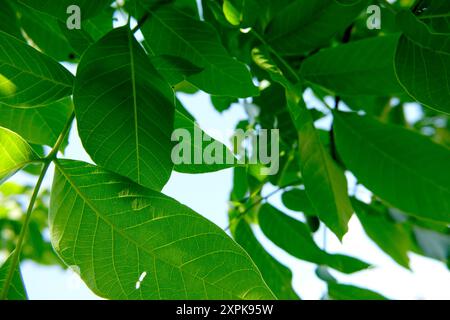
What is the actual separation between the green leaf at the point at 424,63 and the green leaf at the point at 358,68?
0.25m

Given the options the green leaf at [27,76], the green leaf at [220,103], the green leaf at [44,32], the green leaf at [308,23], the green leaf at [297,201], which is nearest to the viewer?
the green leaf at [27,76]

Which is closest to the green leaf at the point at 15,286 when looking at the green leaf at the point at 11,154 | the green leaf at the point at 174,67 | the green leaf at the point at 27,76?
the green leaf at the point at 11,154

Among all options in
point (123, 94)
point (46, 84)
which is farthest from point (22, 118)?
point (123, 94)

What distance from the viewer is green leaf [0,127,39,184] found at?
0.72 metres

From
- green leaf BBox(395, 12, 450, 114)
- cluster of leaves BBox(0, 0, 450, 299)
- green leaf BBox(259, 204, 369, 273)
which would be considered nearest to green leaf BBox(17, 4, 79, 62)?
cluster of leaves BBox(0, 0, 450, 299)

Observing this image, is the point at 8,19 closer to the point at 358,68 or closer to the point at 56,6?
the point at 56,6

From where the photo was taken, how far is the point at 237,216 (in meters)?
1.26

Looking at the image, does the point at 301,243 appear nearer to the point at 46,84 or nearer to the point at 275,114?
the point at 275,114

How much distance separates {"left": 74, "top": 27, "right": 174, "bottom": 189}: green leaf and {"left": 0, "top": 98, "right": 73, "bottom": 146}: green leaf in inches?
9.1

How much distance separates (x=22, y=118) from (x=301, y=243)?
0.66 metres

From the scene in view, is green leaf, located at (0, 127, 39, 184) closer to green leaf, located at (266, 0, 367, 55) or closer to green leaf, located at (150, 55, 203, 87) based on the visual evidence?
green leaf, located at (150, 55, 203, 87)

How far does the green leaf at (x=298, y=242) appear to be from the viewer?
3.97 ft

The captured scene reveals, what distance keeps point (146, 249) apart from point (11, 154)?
0.24 meters

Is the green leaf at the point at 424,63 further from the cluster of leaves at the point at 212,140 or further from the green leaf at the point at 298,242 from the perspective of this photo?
the green leaf at the point at 298,242
